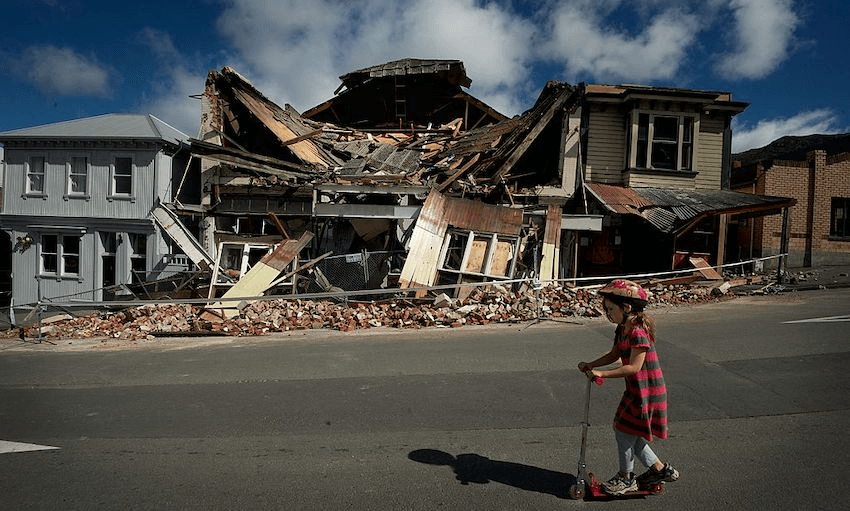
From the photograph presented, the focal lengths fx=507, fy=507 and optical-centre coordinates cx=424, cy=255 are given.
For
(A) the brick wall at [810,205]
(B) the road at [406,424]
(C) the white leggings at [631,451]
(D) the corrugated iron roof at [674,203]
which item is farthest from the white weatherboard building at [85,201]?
(A) the brick wall at [810,205]

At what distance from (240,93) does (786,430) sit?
1773cm

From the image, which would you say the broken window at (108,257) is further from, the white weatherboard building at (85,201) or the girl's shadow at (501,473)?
the girl's shadow at (501,473)

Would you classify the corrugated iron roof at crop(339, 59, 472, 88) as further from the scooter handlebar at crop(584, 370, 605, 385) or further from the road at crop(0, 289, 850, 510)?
the scooter handlebar at crop(584, 370, 605, 385)

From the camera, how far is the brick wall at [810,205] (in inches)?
744

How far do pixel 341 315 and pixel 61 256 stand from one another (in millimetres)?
15288

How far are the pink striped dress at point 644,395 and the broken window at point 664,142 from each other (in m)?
15.4

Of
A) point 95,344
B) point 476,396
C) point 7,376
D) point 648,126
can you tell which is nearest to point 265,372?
point 476,396

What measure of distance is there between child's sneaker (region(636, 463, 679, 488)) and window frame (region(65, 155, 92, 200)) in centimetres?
2164

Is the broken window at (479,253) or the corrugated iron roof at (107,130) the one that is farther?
the corrugated iron roof at (107,130)

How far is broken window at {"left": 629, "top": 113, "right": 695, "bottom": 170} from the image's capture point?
55.9 feet

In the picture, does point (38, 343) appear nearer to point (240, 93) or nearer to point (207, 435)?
point (207, 435)

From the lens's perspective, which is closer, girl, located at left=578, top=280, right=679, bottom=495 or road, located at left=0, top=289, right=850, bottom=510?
girl, located at left=578, top=280, right=679, bottom=495

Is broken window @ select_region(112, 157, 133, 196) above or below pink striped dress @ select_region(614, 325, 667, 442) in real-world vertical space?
above

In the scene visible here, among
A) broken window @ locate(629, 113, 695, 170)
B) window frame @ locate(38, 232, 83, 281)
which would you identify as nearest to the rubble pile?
broken window @ locate(629, 113, 695, 170)
